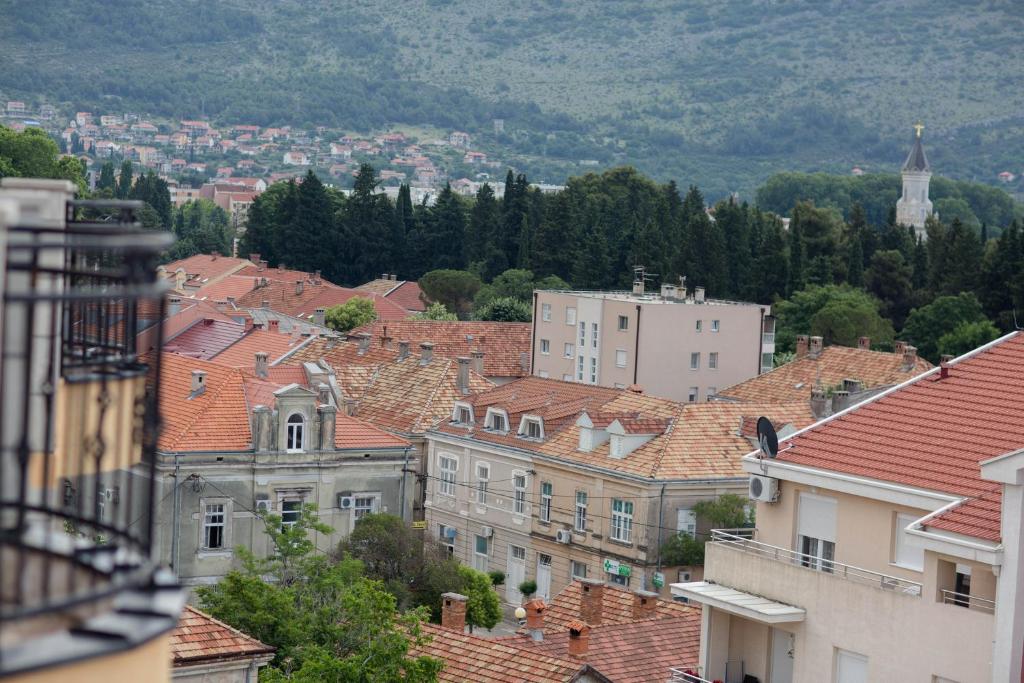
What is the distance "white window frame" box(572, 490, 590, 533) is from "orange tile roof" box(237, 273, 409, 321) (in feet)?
171

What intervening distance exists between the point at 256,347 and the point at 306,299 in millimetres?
37541

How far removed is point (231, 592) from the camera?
28.3 metres

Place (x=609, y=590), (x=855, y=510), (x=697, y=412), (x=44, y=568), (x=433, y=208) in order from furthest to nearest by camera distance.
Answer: (x=433, y=208)
(x=697, y=412)
(x=609, y=590)
(x=855, y=510)
(x=44, y=568)

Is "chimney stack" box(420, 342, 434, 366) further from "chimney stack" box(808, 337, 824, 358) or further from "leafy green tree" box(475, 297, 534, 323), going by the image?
"leafy green tree" box(475, 297, 534, 323)

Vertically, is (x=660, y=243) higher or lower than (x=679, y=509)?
higher

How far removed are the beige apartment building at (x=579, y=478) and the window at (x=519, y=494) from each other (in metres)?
0.03

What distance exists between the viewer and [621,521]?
153 feet

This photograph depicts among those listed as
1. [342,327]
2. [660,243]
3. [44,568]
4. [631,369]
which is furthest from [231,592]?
[660,243]

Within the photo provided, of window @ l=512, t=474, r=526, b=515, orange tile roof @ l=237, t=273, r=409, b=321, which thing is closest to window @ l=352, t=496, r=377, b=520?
window @ l=512, t=474, r=526, b=515

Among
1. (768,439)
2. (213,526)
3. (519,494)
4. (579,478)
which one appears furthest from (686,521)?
(768,439)

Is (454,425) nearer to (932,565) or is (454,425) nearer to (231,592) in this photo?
(231,592)

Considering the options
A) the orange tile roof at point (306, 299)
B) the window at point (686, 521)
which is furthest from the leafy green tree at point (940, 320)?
the window at point (686, 521)

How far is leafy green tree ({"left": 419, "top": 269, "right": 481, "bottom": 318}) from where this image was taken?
111062 mm

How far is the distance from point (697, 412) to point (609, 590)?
1747 cm
